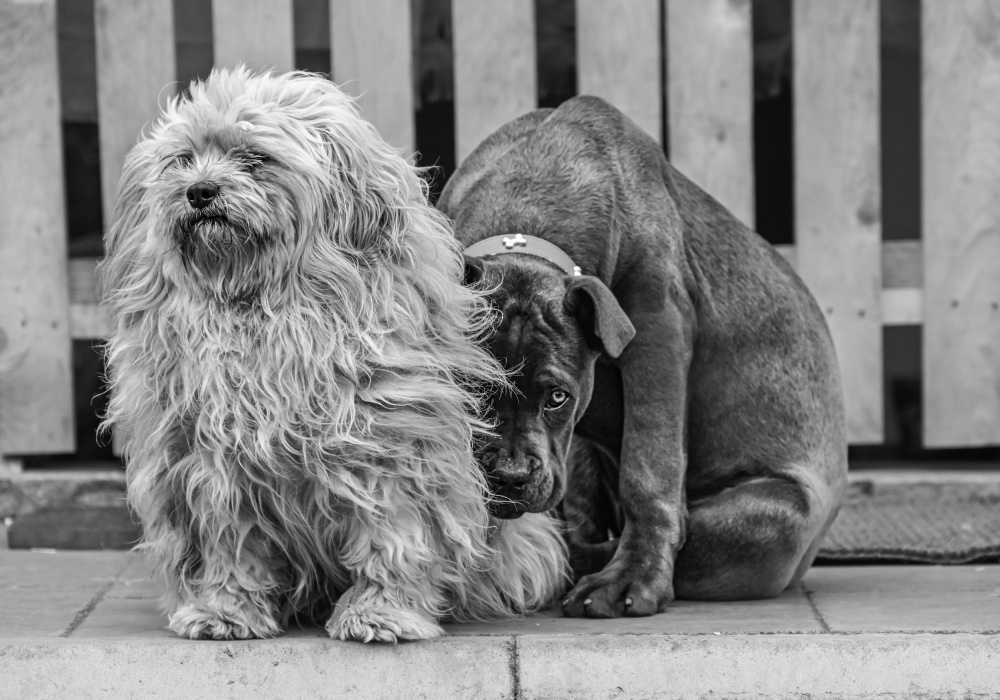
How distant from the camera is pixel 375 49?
4.53m

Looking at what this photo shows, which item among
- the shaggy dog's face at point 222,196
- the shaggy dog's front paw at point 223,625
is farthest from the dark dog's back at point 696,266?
the shaggy dog's front paw at point 223,625

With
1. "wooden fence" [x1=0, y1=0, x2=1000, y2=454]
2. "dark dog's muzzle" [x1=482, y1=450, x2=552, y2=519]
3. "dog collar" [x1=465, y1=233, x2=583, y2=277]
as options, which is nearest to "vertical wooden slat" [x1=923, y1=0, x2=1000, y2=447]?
"wooden fence" [x1=0, y1=0, x2=1000, y2=454]

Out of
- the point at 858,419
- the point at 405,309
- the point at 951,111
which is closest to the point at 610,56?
the point at 951,111

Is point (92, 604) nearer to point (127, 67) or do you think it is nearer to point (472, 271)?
point (472, 271)

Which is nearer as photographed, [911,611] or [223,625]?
[223,625]

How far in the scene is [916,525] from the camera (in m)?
4.32

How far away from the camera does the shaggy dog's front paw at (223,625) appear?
9.25 feet

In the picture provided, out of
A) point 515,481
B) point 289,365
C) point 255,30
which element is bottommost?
point 515,481

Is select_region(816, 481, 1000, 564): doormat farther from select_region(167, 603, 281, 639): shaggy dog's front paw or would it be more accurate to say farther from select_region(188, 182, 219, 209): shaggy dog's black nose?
Answer: select_region(188, 182, 219, 209): shaggy dog's black nose

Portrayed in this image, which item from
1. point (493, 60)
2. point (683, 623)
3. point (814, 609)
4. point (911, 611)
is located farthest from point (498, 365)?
point (493, 60)

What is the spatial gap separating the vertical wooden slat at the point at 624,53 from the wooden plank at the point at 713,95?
6 centimetres

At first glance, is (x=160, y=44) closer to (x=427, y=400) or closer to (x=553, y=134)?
(x=553, y=134)

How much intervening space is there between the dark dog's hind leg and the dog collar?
0.73 metres

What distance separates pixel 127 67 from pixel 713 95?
6.83ft
